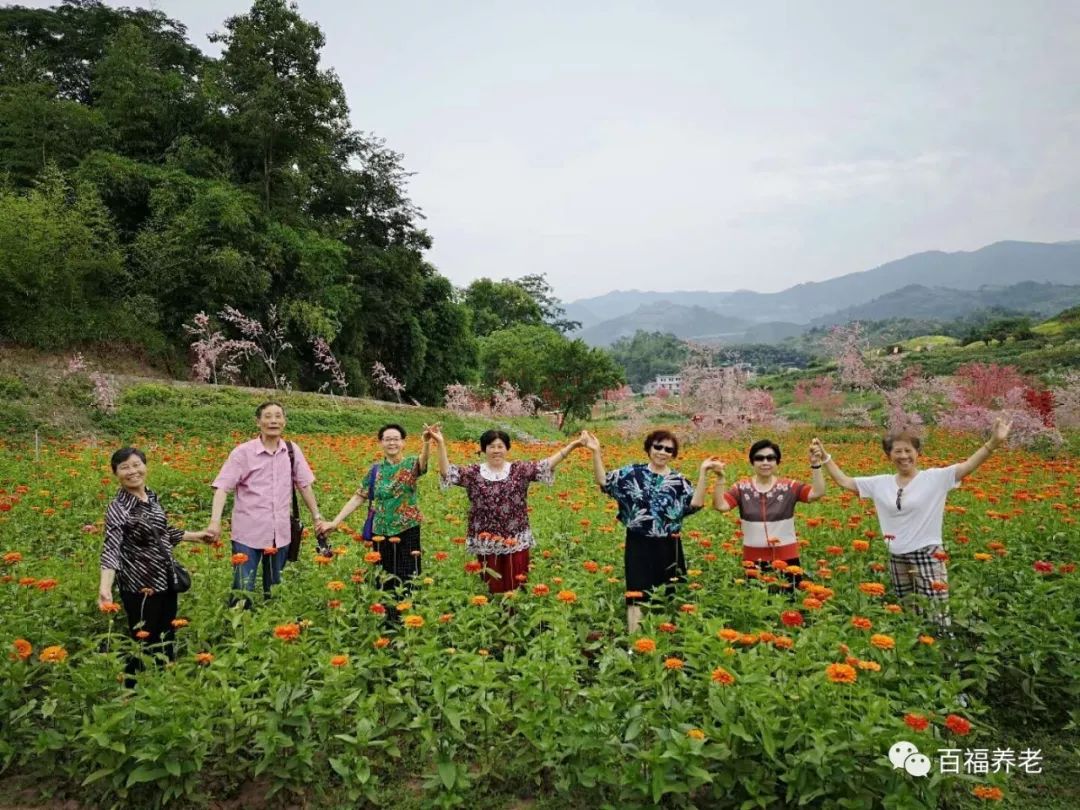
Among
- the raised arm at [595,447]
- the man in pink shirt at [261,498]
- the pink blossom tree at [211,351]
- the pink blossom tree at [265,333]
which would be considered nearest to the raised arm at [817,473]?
the raised arm at [595,447]

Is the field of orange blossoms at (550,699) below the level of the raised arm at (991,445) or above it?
below

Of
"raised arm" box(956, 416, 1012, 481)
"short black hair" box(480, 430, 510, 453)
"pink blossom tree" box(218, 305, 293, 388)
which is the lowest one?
"raised arm" box(956, 416, 1012, 481)

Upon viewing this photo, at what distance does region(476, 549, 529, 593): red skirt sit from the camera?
4691 mm

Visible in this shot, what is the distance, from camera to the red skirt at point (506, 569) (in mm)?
4691

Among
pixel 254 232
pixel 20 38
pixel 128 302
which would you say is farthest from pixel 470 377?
pixel 20 38

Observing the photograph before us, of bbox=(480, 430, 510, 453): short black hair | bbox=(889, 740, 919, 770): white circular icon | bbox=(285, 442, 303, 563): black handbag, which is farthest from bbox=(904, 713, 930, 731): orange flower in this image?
bbox=(285, 442, 303, 563): black handbag

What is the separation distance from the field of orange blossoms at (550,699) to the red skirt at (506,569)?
0.14 m

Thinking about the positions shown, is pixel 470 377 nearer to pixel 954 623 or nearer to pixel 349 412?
pixel 349 412

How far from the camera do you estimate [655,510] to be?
457cm

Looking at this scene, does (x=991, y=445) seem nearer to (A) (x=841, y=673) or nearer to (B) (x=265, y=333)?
(A) (x=841, y=673)

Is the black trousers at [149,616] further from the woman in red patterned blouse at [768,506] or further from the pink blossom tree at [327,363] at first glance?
the pink blossom tree at [327,363]

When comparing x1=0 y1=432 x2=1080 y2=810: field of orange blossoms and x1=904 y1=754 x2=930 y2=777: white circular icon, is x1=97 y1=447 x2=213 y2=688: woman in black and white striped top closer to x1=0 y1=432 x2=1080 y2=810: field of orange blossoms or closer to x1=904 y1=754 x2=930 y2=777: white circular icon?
x1=0 y1=432 x2=1080 y2=810: field of orange blossoms

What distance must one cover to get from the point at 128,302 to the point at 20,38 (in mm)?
20235

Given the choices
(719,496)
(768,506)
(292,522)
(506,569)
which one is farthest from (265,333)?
(768,506)
